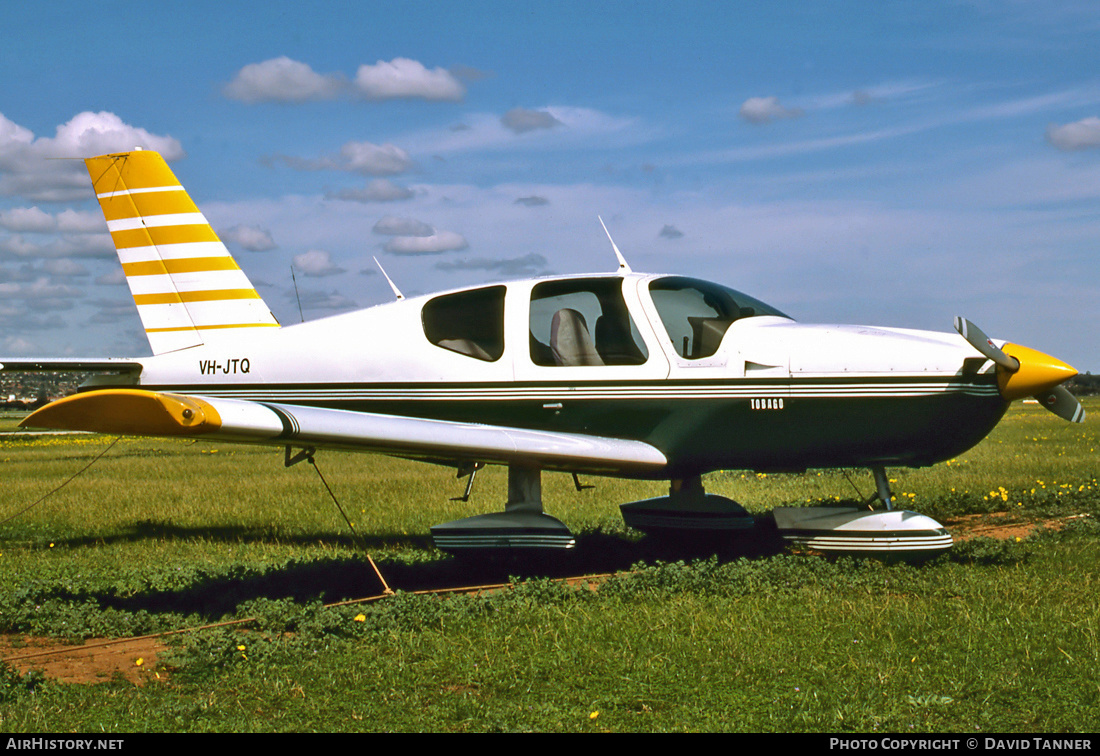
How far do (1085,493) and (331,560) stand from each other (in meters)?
8.30

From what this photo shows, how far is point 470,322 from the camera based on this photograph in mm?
7965

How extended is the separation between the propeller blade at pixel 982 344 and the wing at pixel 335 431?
2.41 m

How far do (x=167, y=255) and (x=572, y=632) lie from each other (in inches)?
320

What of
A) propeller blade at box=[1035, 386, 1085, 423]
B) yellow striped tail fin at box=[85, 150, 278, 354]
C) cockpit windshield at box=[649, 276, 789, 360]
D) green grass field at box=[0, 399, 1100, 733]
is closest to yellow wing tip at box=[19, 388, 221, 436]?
green grass field at box=[0, 399, 1100, 733]

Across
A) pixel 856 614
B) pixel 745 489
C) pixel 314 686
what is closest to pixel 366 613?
pixel 314 686

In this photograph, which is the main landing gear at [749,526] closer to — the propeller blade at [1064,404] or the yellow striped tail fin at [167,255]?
the propeller blade at [1064,404]

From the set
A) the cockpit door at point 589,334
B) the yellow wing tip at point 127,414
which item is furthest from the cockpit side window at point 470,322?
the yellow wing tip at point 127,414

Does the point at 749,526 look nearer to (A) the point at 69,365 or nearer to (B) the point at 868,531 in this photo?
(B) the point at 868,531

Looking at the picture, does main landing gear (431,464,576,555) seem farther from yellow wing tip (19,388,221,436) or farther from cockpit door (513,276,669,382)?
yellow wing tip (19,388,221,436)

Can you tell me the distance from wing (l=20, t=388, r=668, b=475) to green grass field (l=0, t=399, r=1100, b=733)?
2.99 feet

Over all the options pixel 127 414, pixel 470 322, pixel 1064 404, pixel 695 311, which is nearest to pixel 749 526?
pixel 695 311

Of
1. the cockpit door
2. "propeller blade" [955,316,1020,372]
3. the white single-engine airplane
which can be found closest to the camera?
"propeller blade" [955,316,1020,372]

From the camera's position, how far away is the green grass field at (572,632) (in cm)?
403

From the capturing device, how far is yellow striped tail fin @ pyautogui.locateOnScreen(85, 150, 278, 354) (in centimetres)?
1093
